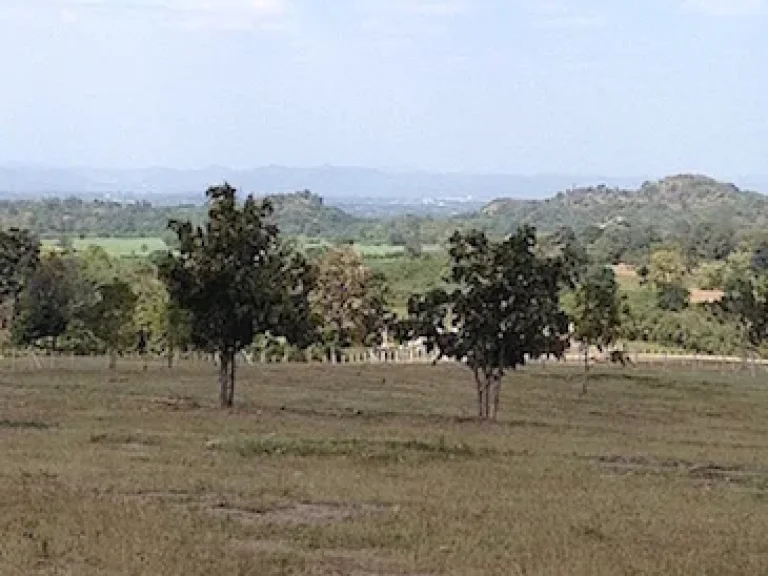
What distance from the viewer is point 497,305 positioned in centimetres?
4681

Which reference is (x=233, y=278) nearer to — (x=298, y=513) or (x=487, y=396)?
(x=487, y=396)

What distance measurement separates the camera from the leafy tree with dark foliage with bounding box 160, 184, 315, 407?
46.2 meters

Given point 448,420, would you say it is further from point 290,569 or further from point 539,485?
point 290,569

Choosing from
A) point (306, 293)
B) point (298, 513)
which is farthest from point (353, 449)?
point (306, 293)

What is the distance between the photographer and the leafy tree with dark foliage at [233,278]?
46.2 metres

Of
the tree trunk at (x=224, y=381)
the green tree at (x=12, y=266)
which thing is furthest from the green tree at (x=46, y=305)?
the tree trunk at (x=224, y=381)

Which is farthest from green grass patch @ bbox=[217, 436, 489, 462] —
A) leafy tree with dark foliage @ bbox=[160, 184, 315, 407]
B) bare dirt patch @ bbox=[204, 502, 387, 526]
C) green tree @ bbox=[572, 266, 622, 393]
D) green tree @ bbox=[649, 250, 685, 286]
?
green tree @ bbox=[649, 250, 685, 286]

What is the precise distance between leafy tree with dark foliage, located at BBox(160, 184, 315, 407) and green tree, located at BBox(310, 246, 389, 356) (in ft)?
166

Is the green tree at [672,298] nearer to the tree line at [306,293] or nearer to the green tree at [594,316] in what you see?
the green tree at [594,316]

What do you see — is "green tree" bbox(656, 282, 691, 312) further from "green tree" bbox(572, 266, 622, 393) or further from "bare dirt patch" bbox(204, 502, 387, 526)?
"bare dirt patch" bbox(204, 502, 387, 526)

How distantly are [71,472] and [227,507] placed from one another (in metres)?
4.65

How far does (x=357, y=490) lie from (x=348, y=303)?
7905cm

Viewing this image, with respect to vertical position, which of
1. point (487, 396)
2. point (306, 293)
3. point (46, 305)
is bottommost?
point (46, 305)

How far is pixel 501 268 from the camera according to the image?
153ft
